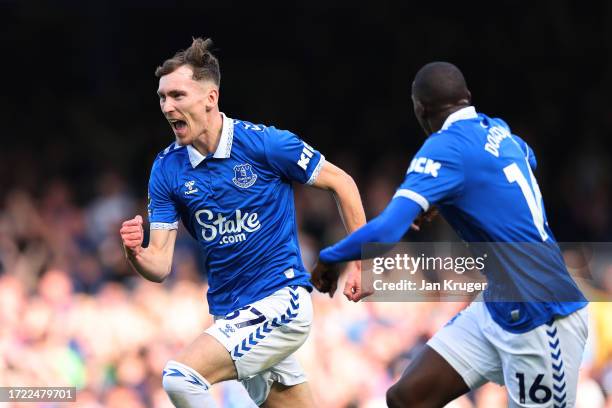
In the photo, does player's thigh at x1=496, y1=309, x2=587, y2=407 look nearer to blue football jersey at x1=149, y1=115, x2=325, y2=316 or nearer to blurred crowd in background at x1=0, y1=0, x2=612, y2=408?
blue football jersey at x1=149, y1=115, x2=325, y2=316

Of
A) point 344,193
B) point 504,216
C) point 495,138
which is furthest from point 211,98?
point 504,216

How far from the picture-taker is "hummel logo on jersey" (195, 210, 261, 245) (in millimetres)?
6527

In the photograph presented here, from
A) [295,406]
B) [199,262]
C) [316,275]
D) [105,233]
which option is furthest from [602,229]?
[316,275]

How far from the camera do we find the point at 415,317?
32.2 ft

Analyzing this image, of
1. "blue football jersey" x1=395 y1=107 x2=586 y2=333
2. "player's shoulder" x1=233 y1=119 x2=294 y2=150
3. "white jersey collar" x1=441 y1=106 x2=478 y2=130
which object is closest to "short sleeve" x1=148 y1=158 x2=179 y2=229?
"player's shoulder" x1=233 y1=119 x2=294 y2=150

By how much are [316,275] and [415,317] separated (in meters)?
4.16

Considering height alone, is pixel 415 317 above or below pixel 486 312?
below

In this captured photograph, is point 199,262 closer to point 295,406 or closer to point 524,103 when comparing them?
point 524,103

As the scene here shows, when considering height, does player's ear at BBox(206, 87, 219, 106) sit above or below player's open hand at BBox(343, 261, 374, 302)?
above

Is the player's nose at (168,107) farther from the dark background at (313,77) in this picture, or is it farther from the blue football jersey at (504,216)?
the dark background at (313,77)

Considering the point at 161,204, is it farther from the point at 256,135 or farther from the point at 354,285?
the point at 354,285

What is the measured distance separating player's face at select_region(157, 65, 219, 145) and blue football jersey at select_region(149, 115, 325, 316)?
0.13 metres

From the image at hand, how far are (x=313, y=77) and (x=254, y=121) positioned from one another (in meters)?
1.02

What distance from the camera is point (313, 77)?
15.9m
